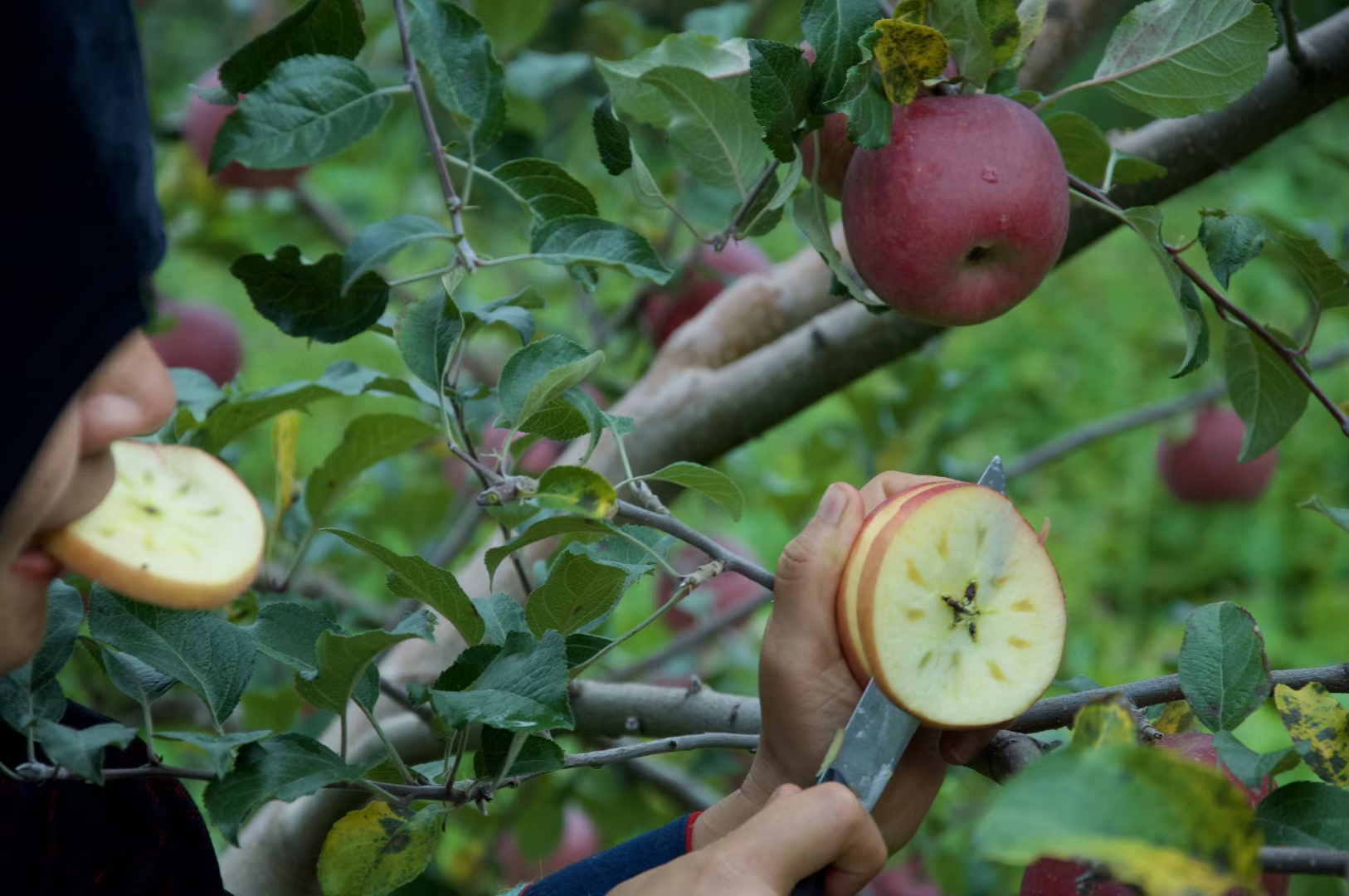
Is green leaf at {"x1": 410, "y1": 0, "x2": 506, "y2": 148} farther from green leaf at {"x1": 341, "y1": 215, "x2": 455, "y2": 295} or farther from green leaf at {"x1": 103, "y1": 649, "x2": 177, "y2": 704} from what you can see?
green leaf at {"x1": 103, "y1": 649, "x2": 177, "y2": 704}

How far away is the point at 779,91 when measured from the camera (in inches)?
23.1

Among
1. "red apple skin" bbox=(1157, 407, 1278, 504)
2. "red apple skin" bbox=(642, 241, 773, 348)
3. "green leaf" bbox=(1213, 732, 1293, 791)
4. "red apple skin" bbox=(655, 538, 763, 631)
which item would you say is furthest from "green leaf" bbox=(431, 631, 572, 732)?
"red apple skin" bbox=(1157, 407, 1278, 504)

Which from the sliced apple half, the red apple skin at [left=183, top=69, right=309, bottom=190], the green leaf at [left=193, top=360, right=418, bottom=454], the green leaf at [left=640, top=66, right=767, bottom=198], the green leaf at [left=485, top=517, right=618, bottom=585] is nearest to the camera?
the sliced apple half

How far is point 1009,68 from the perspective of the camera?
2.08 ft

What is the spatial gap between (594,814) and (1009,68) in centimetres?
84

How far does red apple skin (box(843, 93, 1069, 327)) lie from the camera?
60 centimetres

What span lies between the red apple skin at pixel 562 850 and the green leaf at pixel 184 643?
0.76m

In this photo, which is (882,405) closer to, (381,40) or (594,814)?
(594,814)

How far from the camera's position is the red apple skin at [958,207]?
60 centimetres

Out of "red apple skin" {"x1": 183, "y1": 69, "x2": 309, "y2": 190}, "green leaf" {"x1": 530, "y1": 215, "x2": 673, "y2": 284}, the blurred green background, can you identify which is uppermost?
"green leaf" {"x1": 530, "y1": 215, "x2": 673, "y2": 284}

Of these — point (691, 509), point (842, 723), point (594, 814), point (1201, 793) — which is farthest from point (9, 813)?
point (691, 509)

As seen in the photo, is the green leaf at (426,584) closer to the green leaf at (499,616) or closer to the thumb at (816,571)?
the green leaf at (499,616)

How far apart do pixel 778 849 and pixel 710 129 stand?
0.35m

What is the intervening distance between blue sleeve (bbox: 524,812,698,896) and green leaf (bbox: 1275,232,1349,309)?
1.32ft
